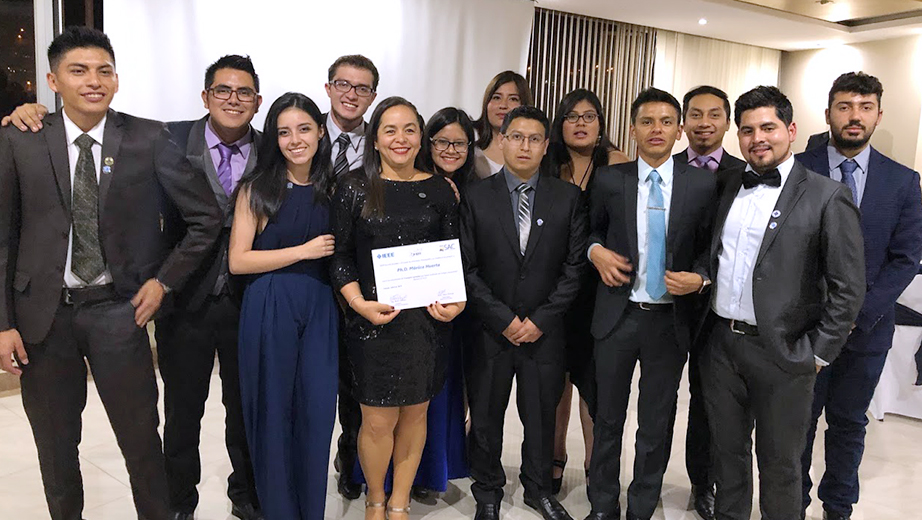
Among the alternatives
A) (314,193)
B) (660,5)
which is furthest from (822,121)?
(314,193)

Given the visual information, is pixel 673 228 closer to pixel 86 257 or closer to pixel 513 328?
pixel 513 328

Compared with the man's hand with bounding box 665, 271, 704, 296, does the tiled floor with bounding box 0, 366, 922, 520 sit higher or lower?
lower

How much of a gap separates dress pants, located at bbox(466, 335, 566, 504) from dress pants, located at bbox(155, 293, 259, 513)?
0.91 metres

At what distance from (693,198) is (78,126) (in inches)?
82.1

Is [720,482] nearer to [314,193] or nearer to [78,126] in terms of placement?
[314,193]

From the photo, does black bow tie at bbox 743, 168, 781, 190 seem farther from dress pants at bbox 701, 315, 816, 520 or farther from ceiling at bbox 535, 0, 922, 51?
ceiling at bbox 535, 0, 922, 51

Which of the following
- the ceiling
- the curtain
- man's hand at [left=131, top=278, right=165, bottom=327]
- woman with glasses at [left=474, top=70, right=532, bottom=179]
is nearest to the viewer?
man's hand at [left=131, top=278, right=165, bottom=327]

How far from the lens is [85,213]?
2213 millimetres

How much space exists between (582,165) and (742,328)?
40.8 inches

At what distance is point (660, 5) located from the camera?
21.9 ft

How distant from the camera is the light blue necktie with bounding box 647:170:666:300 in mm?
2559

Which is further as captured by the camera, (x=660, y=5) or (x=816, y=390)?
(x=660, y=5)

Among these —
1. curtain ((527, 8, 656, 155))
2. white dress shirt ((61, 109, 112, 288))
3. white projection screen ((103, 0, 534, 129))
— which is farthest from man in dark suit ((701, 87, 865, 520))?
curtain ((527, 8, 656, 155))

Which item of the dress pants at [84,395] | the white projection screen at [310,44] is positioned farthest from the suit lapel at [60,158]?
the white projection screen at [310,44]
